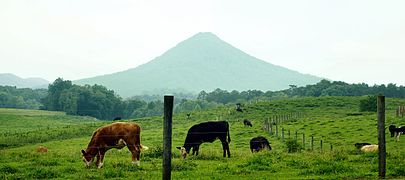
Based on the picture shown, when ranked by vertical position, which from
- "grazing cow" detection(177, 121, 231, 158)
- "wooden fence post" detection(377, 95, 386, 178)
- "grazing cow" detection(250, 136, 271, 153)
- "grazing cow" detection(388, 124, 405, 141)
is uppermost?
"wooden fence post" detection(377, 95, 386, 178)

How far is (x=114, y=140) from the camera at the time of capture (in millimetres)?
16766

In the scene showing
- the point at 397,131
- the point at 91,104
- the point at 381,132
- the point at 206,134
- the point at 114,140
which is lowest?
the point at 397,131

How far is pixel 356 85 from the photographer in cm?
15238

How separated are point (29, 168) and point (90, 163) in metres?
2.12

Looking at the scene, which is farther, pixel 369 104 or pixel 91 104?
pixel 91 104

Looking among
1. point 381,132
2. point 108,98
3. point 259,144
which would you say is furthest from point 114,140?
point 108,98

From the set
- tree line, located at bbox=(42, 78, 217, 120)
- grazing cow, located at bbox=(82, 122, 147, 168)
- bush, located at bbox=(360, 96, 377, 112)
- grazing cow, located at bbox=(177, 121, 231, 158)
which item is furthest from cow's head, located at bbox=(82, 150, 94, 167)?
tree line, located at bbox=(42, 78, 217, 120)

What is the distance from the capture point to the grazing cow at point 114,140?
16422 millimetres

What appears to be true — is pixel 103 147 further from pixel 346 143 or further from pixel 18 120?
pixel 18 120

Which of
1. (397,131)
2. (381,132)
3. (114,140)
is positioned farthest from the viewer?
(397,131)

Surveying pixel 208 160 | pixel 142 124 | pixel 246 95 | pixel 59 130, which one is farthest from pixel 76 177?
pixel 246 95

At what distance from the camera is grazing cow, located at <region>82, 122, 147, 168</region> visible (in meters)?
16.4

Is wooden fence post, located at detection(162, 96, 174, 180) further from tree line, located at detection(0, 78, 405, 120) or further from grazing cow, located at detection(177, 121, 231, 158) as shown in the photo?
tree line, located at detection(0, 78, 405, 120)

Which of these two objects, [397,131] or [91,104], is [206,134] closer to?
[397,131]
